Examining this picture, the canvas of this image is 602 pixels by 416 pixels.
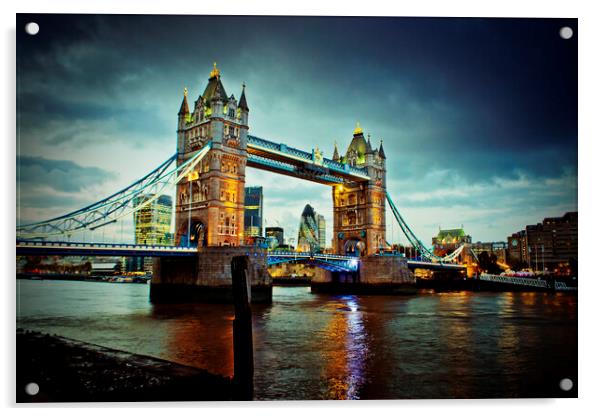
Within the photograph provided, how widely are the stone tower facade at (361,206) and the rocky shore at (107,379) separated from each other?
1801 inches

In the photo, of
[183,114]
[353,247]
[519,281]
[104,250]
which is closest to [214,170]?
[183,114]

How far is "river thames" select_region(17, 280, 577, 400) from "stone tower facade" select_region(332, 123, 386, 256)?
2611 cm

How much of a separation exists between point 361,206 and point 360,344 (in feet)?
129

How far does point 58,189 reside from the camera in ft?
38.1

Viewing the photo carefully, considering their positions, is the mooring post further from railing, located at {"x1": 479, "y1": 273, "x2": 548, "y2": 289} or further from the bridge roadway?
railing, located at {"x1": 479, "y1": 273, "x2": 548, "y2": 289}

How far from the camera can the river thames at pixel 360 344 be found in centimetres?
1089

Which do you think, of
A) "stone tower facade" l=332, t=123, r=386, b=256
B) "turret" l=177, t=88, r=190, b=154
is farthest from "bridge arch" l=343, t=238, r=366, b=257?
"turret" l=177, t=88, r=190, b=154

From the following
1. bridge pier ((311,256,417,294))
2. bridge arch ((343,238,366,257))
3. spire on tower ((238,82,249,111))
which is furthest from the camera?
bridge arch ((343,238,366,257))

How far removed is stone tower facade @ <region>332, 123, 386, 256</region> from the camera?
5494 cm

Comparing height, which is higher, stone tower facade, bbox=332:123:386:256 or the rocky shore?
stone tower facade, bbox=332:123:386:256

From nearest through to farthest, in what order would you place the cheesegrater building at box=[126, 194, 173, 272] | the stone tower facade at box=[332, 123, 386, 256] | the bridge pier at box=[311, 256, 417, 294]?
the cheesegrater building at box=[126, 194, 173, 272]
the bridge pier at box=[311, 256, 417, 294]
the stone tower facade at box=[332, 123, 386, 256]

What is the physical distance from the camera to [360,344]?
17.0 metres

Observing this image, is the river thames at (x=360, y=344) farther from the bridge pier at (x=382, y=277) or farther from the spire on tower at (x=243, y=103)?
the bridge pier at (x=382, y=277)

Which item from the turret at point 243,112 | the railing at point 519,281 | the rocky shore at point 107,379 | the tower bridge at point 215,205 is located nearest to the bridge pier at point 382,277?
the tower bridge at point 215,205
